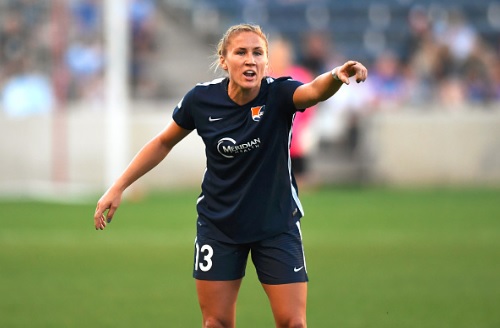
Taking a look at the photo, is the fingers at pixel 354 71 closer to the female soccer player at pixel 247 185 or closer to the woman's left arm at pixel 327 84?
the woman's left arm at pixel 327 84

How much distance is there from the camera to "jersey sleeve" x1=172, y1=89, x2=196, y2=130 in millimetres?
6379

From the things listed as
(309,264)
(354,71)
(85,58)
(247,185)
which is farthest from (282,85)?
(85,58)

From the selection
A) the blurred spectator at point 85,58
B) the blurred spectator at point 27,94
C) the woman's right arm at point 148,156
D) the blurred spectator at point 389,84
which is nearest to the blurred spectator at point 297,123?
the blurred spectator at point 85,58

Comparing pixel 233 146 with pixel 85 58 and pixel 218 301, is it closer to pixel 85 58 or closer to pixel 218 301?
pixel 218 301

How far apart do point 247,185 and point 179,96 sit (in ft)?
55.9

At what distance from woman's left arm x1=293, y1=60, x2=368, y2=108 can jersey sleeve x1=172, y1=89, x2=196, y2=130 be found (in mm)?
678

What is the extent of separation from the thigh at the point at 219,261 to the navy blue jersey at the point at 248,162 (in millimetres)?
52

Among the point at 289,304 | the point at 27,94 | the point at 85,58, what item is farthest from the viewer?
the point at 27,94

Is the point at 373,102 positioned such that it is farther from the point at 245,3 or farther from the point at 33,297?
the point at 33,297

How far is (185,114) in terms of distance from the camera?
6410 millimetres

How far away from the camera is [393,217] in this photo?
15.5m

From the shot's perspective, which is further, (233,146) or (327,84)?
(233,146)

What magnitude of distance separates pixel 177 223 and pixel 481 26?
12192 mm

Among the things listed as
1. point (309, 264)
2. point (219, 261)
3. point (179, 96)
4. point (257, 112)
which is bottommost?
point (309, 264)
